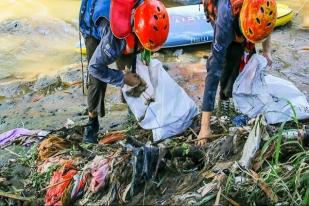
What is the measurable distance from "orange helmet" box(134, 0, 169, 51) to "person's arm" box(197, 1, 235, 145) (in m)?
0.39

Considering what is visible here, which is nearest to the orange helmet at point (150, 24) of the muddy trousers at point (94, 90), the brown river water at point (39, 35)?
the muddy trousers at point (94, 90)

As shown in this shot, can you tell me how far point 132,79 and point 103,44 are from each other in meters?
0.41

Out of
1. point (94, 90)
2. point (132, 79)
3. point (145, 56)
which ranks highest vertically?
point (145, 56)

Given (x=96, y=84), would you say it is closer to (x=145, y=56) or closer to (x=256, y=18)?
(x=145, y=56)

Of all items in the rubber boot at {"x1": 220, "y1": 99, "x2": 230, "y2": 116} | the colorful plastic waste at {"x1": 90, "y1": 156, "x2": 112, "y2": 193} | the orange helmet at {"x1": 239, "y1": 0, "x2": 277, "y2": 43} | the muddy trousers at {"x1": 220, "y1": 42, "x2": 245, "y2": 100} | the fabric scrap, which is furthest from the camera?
the rubber boot at {"x1": 220, "y1": 99, "x2": 230, "y2": 116}

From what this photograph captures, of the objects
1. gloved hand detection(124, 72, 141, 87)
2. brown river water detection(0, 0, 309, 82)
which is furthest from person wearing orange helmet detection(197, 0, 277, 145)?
brown river water detection(0, 0, 309, 82)

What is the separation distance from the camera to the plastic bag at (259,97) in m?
4.06

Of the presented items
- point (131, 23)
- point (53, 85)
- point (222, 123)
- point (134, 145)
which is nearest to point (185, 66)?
point (53, 85)

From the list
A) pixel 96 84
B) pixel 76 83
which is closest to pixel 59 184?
pixel 96 84

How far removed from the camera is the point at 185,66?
6238mm

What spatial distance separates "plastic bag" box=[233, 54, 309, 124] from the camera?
13.3 ft

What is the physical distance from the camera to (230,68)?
4.16 metres

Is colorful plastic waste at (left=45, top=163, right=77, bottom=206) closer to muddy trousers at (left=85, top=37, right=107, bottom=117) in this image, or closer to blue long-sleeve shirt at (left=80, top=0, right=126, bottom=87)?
blue long-sleeve shirt at (left=80, top=0, right=126, bottom=87)

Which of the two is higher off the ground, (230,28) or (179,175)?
(230,28)
